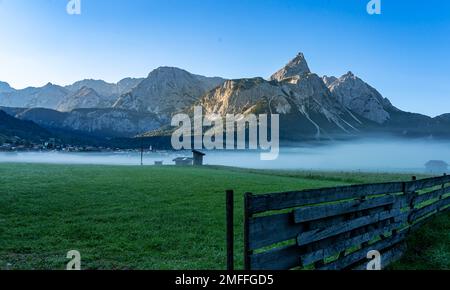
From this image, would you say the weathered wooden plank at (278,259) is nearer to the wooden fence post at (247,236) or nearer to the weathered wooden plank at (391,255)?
the wooden fence post at (247,236)

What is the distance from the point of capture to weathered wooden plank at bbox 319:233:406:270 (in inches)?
364

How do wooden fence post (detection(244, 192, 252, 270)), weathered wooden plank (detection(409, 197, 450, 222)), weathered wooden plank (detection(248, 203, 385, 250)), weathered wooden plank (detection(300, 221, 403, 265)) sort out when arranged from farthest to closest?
weathered wooden plank (detection(409, 197, 450, 222)) < weathered wooden plank (detection(300, 221, 403, 265)) < weathered wooden plank (detection(248, 203, 385, 250)) < wooden fence post (detection(244, 192, 252, 270))

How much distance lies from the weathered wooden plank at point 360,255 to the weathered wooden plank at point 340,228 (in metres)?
0.69

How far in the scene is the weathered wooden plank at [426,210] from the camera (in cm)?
1465

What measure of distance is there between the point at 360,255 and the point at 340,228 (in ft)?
5.20

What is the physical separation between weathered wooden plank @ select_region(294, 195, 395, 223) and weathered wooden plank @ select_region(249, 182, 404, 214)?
0.49 ft

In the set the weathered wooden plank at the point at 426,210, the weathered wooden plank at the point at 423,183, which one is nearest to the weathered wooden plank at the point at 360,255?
the weathered wooden plank at the point at 426,210

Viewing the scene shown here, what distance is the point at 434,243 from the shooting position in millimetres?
14133

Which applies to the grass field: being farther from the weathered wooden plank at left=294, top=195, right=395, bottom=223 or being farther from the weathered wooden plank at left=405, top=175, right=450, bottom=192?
the weathered wooden plank at left=294, top=195, right=395, bottom=223

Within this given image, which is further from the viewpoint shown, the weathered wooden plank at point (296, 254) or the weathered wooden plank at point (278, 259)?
the weathered wooden plank at point (296, 254)

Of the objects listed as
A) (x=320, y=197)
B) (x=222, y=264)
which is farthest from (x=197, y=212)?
(x=320, y=197)

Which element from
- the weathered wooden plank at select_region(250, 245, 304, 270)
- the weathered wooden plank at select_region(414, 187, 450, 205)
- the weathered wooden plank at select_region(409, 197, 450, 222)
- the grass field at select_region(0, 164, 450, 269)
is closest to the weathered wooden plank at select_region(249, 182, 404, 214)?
the weathered wooden plank at select_region(250, 245, 304, 270)

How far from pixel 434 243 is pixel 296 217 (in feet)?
29.7
